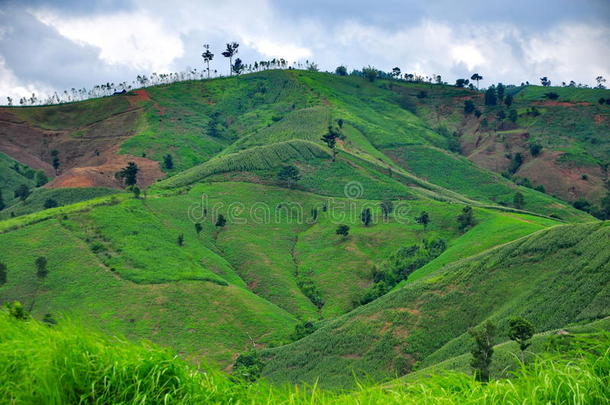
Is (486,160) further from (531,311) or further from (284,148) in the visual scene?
(531,311)

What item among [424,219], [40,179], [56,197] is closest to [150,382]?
[424,219]

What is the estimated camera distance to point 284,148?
155 meters

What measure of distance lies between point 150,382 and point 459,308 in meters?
60.4

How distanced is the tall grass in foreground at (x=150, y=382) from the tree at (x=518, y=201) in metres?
140

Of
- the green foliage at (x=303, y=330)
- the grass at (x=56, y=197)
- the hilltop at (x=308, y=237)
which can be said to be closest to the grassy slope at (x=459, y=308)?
the hilltop at (x=308, y=237)

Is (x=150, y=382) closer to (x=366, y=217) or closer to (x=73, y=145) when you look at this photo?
(x=366, y=217)

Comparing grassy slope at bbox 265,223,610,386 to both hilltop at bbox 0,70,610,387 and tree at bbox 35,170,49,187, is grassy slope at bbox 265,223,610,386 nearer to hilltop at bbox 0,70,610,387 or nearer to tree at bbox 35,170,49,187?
hilltop at bbox 0,70,610,387

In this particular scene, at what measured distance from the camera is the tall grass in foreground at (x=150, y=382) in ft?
32.3

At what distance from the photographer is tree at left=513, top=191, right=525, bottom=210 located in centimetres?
14162

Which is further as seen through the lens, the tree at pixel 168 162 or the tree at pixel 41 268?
the tree at pixel 168 162

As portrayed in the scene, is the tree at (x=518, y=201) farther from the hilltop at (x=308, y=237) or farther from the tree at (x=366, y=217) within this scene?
the tree at (x=366, y=217)

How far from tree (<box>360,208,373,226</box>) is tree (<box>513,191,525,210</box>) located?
151ft

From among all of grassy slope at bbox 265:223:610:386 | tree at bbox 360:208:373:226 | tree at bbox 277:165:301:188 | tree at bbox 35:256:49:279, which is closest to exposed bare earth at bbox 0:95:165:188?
tree at bbox 277:165:301:188

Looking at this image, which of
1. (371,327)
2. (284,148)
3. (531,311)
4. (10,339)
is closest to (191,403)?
(10,339)
